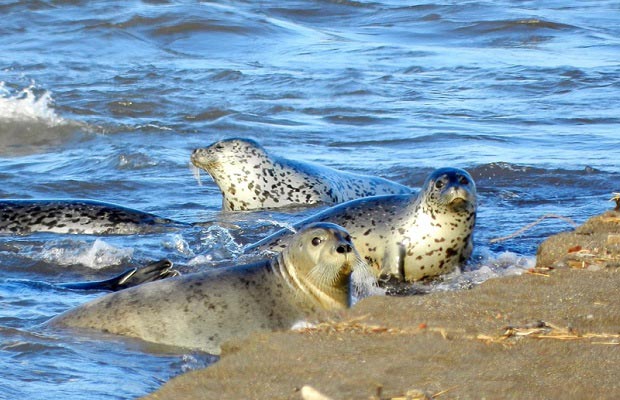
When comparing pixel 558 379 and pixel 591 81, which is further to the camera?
pixel 591 81

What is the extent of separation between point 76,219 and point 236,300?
3.04 meters

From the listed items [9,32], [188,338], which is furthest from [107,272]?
[9,32]

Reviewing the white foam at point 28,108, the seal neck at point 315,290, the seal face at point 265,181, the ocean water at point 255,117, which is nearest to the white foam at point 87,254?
the ocean water at point 255,117

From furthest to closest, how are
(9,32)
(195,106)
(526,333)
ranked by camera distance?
(9,32)
(195,106)
(526,333)

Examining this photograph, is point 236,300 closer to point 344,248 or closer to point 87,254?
point 344,248

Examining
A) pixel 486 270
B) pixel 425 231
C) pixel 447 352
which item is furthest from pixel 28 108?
pixel 447 352

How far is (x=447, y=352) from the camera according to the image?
11.9 feet

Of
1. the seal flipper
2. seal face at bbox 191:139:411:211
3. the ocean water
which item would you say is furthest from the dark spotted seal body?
the seal flipper

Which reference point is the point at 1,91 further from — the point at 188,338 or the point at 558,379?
the point at 558,379

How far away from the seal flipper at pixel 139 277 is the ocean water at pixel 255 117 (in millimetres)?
171

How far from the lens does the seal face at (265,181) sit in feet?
27.8

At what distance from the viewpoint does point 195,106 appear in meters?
12.7

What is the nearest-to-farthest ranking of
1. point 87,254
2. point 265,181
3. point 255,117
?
point 87,254, point 265,181, point 255,117

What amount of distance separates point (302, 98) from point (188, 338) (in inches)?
322
